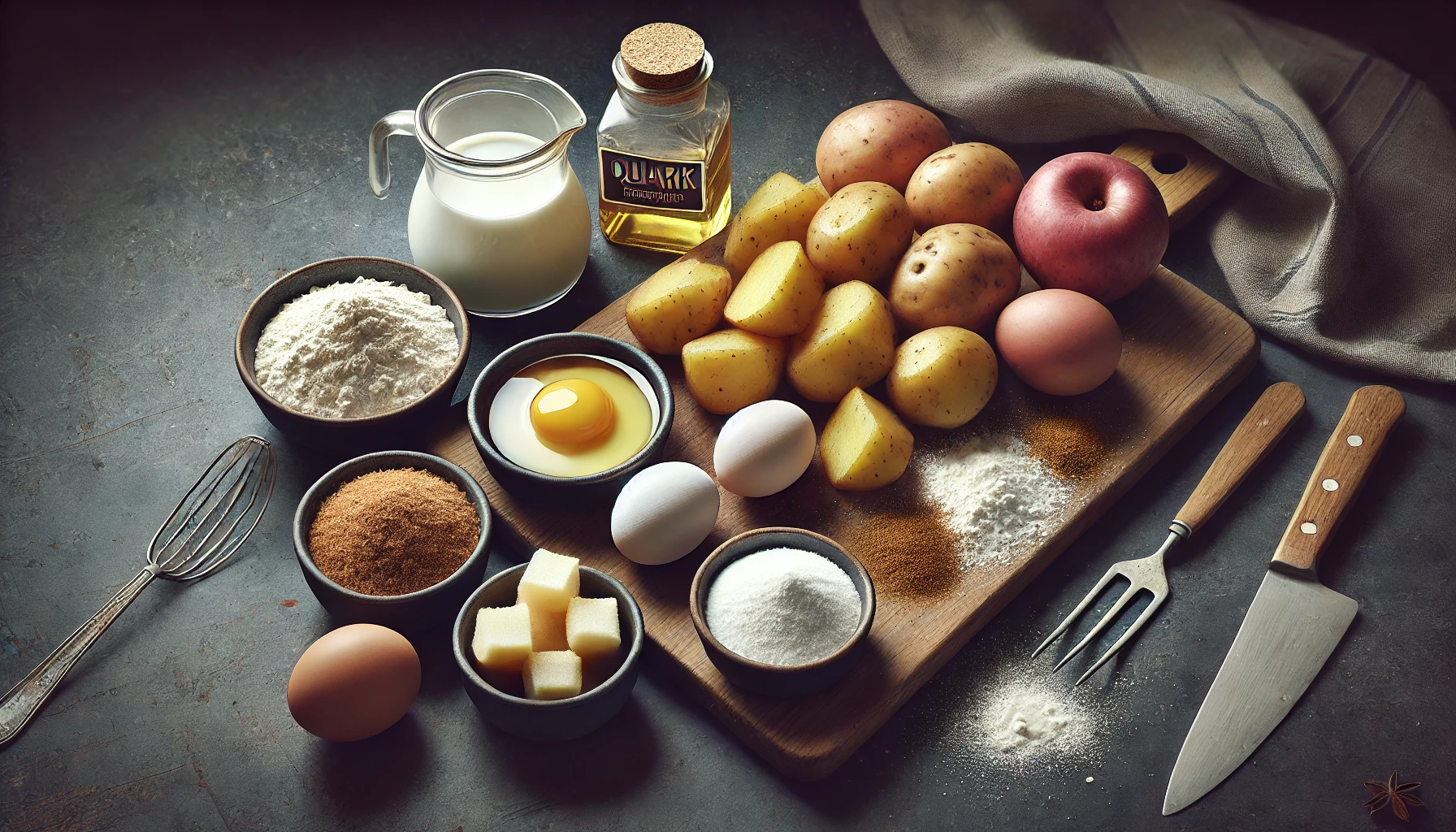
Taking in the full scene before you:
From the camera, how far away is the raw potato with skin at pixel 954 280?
1.71 metres

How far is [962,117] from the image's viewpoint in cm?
221

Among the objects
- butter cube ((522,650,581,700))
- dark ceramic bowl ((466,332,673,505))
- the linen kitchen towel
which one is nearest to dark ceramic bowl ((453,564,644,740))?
butter cube ((522,650,581,700))

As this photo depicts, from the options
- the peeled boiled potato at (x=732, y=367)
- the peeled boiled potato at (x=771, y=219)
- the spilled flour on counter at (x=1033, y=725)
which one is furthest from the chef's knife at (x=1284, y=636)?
the peeled boiled potato at (x=771, y=219)

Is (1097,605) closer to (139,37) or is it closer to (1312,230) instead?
(1312,230)

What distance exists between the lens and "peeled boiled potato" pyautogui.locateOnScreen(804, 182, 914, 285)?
5.64 ft

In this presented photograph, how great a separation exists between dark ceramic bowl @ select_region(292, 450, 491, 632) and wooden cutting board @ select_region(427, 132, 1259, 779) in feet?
0.34

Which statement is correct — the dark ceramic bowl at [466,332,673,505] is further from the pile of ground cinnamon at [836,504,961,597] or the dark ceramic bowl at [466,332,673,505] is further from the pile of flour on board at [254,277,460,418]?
the pile of ground cinnamon at [836,504,961,597]

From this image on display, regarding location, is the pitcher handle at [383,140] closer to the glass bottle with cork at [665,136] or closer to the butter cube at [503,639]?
the glass bottle with cork at [665,136]

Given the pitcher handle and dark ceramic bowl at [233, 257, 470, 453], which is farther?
the pitcher handle

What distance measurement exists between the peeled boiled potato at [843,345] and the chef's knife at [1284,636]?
0.61 metres

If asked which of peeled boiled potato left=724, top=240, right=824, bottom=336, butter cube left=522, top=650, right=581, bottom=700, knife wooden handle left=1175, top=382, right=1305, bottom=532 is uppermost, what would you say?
peeled boiled potato left=724, top=240, right=824, bottom=336

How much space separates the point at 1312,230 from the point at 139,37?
7.23 ft

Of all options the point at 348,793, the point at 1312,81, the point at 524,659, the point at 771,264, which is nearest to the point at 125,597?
the point at 348,793

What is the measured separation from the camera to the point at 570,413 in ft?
5.25
